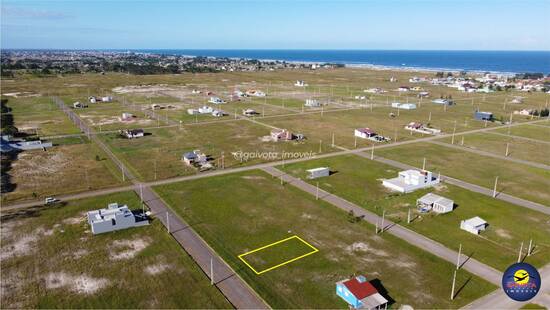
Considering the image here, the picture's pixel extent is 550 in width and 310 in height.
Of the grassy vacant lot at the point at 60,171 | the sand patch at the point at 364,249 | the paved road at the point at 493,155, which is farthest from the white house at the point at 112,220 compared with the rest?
the paved road at the point at 493,155

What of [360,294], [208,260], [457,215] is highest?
[360,294]

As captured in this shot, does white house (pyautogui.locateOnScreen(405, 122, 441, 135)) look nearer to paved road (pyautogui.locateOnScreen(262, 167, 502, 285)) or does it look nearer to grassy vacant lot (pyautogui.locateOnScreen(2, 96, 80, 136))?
paved road (pyautogui.locateOnScreen(262, 167, 502, 285))

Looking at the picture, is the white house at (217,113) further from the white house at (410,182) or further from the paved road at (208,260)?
the white house at (410,182)

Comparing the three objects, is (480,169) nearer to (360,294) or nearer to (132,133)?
(360,294)

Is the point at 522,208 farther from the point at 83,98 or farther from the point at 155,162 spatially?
the point at 83,98

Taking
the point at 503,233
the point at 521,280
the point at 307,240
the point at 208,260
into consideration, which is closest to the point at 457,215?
the point at 503,233

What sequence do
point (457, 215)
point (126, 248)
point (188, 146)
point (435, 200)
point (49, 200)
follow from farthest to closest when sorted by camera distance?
1. point (188, 146)
2. point (49, 200)
3. point (435, 200)
4. point (457, 215)
5. point (126, 248)
